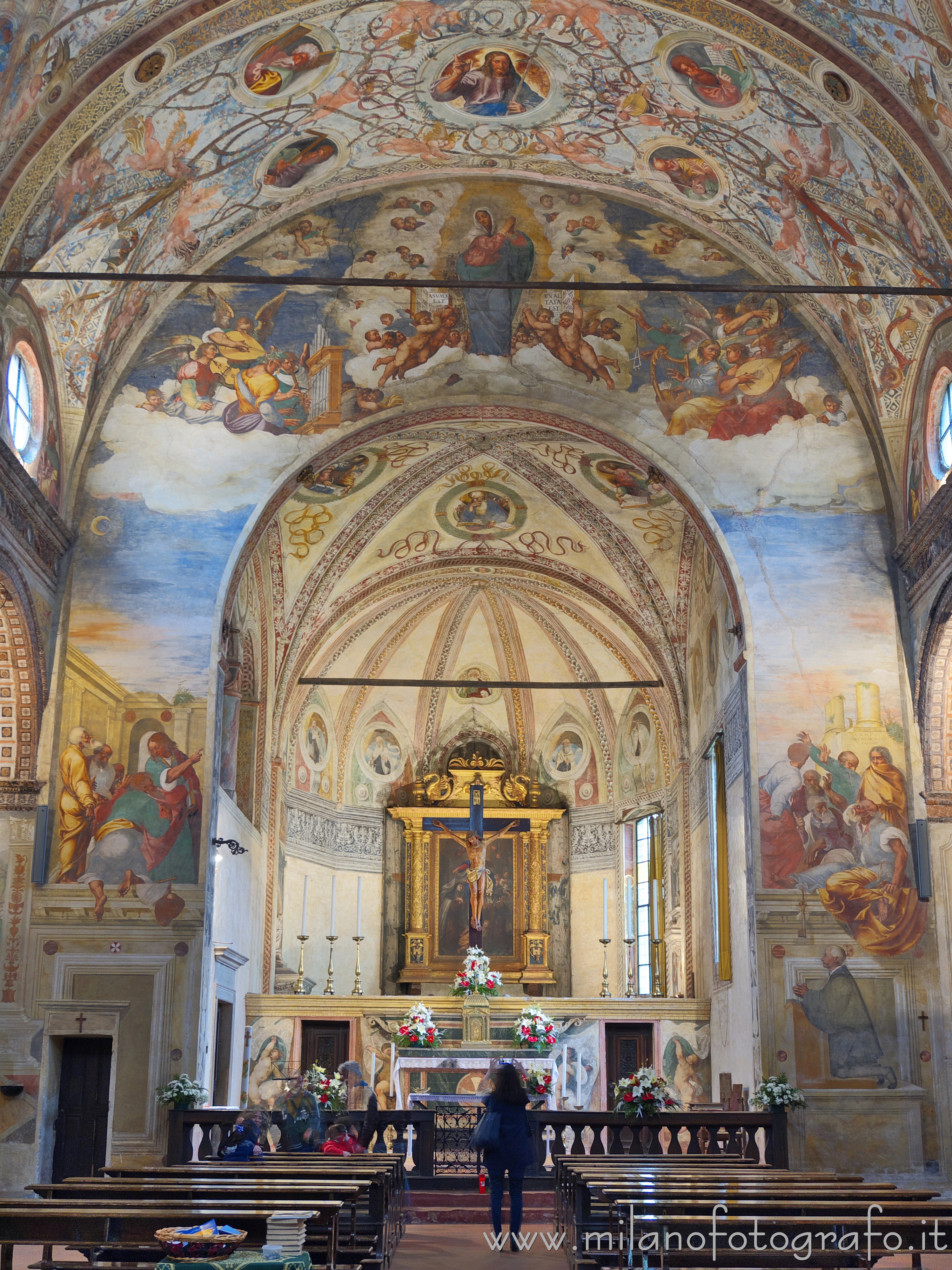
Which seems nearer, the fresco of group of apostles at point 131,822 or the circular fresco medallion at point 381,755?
the fresco of group of apostles at point 131,822

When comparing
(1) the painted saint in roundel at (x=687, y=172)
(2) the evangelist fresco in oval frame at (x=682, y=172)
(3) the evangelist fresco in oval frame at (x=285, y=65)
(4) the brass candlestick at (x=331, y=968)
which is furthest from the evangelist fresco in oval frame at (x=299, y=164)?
(4) the brass candlestick at (x=331, y=968)

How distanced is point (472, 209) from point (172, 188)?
12.4 feet

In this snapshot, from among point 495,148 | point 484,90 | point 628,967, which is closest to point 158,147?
point 484,90

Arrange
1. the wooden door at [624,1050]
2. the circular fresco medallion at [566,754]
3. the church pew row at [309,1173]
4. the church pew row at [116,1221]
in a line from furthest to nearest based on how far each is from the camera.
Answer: the circular fresco medallion at [566,754], the wooden door at [624,1050], the church pew row at [309,1173], the church pew row at [116,1221]

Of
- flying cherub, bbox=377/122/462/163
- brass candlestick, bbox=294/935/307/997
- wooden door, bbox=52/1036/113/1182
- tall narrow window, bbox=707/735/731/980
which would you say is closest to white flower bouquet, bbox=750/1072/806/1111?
tall narrow window, bbox=707/735/731/980

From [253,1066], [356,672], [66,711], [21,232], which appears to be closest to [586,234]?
[21,232]

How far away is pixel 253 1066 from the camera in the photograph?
21.4m

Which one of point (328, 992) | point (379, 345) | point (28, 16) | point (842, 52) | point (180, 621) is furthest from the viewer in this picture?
point (328, 992)

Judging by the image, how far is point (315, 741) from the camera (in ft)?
85.8

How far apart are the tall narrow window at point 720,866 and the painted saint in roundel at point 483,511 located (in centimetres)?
554

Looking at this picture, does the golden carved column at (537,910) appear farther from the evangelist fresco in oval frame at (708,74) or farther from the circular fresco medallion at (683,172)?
the evangelist fresco in oval frame at (708,74)

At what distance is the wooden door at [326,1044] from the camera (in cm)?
2245

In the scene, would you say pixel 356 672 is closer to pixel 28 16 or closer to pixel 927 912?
pixel 927 912

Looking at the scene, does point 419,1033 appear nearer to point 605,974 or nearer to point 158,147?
point 605,974
